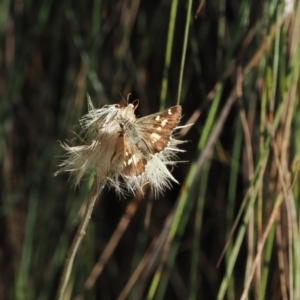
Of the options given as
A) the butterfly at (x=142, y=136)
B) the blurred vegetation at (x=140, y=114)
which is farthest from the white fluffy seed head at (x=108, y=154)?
the blurred vegetation at (x=140, y=114)

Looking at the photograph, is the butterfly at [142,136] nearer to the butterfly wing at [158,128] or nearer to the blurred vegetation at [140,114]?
the butterfly wing at [158,128]

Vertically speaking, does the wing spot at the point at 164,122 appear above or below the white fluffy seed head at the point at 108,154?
above

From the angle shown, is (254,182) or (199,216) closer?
(254,182)

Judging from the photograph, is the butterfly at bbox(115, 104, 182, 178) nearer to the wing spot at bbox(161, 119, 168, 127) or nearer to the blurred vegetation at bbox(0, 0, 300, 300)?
the wing spot at bbox(161, 119, 168, 127)

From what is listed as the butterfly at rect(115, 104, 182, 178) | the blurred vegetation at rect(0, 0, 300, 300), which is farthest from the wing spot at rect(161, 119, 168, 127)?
the blurred vegetation at rect(0, 0, 300, 300)

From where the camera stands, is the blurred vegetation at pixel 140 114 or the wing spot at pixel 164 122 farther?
the blurred vegetation at pixel 140 114

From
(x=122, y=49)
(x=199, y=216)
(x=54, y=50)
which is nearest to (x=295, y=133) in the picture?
(x=199, y=216)

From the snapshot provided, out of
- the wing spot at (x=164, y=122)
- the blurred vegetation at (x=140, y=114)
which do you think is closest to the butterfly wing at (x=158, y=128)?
the wing spot at (x=164, y=122)

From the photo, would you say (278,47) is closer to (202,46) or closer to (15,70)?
(202,46)

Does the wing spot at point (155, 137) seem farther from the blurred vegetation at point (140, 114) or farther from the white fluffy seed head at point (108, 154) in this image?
the blurred vegetation at point (140, 114)
